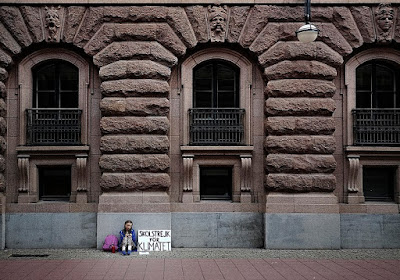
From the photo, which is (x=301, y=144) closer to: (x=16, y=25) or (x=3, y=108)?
(x=3, y=108)

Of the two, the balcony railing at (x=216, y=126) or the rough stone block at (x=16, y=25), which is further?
the balcony railing at (x=216, y=126)

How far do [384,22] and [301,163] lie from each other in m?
5.30

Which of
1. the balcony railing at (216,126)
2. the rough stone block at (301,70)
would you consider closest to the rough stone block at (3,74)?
the balcony railing at (216,126)

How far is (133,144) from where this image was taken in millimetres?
14383

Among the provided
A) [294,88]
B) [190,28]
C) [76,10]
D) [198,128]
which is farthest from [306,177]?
[76,10]

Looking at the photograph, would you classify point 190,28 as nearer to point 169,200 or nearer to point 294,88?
point 294,88

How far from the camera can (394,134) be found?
49.7 ft

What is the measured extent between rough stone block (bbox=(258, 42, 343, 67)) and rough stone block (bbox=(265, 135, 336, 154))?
8.15ft

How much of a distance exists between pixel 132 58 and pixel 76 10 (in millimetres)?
2434

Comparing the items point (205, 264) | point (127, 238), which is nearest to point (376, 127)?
point (205, 264)

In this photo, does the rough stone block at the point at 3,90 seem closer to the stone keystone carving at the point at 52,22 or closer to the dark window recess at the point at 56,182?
the stone keystone carving at the point at 52,22

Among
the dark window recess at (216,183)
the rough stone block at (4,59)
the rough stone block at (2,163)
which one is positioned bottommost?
the dark window recess at (216,183)

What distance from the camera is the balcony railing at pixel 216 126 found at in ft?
49.3

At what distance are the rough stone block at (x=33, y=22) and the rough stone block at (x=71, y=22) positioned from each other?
31.5 inches
